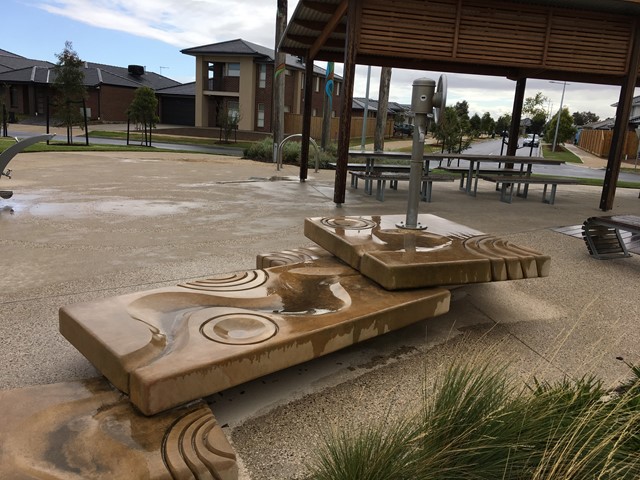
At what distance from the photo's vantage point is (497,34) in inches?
361

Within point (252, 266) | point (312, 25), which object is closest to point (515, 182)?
point (312, 25)

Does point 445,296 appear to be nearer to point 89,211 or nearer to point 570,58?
point 89,211

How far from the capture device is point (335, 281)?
3.80m

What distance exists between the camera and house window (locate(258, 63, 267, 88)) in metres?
42.9

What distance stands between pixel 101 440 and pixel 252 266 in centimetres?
318

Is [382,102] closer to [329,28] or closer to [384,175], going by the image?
[329,28]

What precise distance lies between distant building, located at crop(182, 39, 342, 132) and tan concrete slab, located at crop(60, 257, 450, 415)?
40121mm

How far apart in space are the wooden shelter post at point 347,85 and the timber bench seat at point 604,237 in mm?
3735

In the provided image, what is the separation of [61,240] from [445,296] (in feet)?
14.4

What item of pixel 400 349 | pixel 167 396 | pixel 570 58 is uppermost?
pixel 570 58

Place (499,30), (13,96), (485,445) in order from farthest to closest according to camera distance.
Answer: (13,96), (499,30), (485,445)

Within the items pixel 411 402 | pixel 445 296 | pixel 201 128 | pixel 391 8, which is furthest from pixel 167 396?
pixel 201 128

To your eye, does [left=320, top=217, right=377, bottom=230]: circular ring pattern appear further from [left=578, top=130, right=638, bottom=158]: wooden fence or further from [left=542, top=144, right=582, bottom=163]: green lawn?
[left=578, top=130, right=638, bottom=158]: wooden fence

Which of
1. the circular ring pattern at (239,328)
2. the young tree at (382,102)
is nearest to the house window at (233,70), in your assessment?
the young tree at (382,102)
